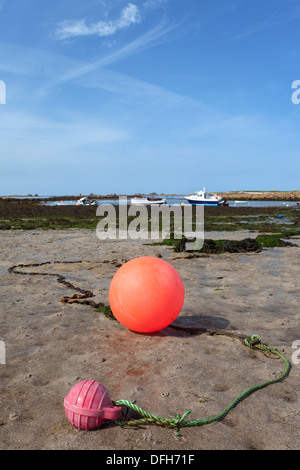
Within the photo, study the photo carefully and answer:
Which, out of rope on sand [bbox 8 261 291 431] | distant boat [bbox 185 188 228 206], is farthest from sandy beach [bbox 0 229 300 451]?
distant boat [bbox 185 188 228 206]

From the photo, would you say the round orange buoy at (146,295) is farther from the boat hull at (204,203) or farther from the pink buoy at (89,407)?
the boat hull at (204,203)

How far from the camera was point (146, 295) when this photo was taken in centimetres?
518

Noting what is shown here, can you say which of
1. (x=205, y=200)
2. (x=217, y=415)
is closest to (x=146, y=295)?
(x=217, y=415)

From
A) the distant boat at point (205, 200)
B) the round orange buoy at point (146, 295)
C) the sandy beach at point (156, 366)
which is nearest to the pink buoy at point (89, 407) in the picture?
the sandy beach at point (156, 366)

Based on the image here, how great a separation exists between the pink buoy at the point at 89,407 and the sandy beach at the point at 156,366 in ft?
0.34

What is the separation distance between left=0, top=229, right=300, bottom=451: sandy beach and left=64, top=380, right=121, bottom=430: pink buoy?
10 cm

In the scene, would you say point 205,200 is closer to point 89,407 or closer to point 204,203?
point 204,203

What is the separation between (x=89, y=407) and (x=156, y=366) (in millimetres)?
1470

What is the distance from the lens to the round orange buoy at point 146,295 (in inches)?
205

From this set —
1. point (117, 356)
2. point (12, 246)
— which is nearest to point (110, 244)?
point (12, 246)

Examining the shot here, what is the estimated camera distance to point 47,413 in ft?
11.9

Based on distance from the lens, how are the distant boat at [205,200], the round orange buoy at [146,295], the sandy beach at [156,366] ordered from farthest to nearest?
the distant boat at [205,200] → the round orange buoy at [146,295] → the sandy beach at [156,366]

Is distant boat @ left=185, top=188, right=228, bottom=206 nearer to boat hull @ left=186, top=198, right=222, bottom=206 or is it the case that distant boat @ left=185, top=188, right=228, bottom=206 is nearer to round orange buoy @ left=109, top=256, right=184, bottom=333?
boat hull @ left=186, top=198, right=222, bottom=206
